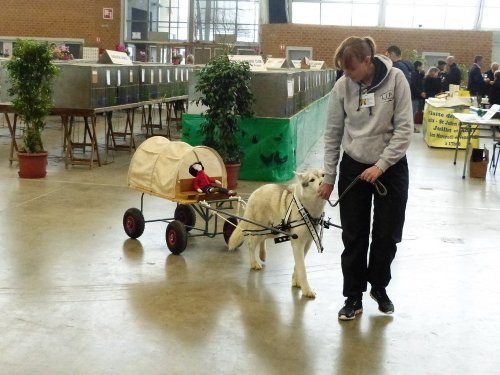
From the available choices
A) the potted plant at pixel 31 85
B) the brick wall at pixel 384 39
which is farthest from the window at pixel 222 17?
the potted plant at pixel 31 85

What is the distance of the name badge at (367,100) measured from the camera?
4.17 meters

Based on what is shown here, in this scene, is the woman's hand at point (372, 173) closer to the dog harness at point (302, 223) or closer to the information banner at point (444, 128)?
the dog harness at point (302, 223)

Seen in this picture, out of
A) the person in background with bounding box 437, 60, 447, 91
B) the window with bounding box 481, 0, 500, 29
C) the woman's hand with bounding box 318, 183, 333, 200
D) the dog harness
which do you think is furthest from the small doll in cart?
the window with bounding box 481, 0, 500, 29

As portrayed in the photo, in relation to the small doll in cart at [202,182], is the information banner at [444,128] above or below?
below

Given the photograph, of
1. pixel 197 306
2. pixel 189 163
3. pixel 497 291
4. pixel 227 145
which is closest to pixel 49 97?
pixel 227 145

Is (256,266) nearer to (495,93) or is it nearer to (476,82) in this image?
(495,93)

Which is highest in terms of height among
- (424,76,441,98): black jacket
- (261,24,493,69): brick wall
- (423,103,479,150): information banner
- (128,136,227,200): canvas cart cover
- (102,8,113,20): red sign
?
(102,8,113,20): red sign

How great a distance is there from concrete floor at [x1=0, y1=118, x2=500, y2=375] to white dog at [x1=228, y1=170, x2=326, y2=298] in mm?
168

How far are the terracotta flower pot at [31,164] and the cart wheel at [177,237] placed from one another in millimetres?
3900

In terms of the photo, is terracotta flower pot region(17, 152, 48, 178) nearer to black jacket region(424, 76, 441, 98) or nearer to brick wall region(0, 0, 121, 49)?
black jacket region(424, 76, 441, 98)

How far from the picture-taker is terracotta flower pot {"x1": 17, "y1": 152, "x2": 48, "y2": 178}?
9.08 meters

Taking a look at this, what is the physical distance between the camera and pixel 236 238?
18.7 ft

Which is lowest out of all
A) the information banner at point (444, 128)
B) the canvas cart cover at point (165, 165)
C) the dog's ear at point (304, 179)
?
the information banner at point (444, 128)

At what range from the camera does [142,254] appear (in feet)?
19.2
